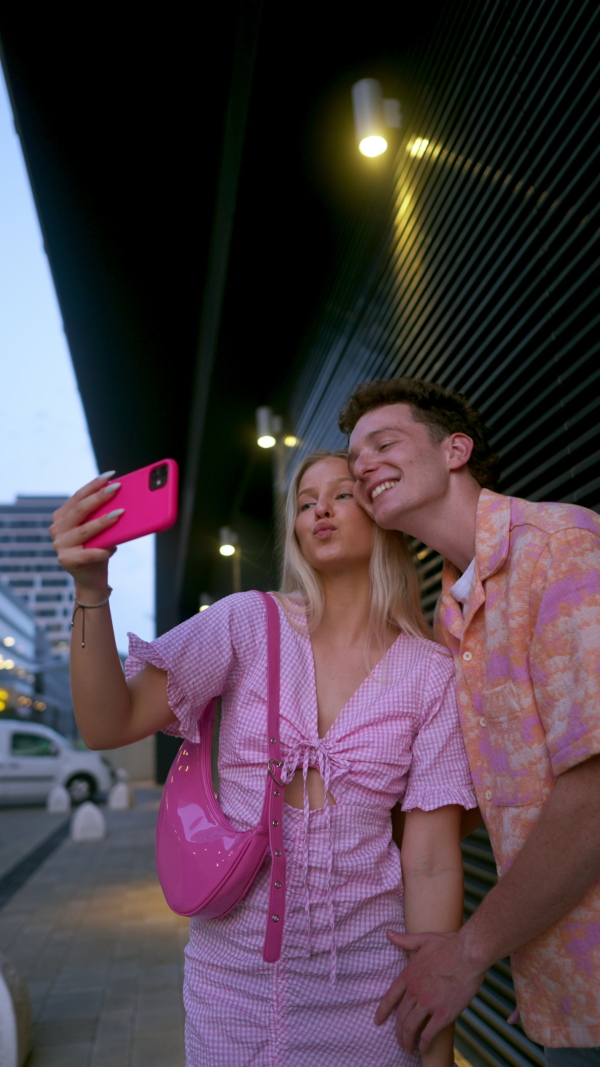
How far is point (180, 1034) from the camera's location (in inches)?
154

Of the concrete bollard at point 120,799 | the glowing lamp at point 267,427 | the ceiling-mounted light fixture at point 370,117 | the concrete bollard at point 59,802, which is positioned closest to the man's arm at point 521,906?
the ceiling-mounted light fixture at point 370,117

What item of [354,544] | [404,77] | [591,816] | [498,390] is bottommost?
[591,816]

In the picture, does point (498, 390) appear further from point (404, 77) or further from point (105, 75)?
point (105, 75)

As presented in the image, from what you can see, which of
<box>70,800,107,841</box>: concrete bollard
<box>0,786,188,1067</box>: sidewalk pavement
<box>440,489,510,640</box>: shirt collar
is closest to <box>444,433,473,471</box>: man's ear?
<box>440,489,510,640</box>: shirt collar

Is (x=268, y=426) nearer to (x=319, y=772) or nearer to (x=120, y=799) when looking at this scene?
(x=319, y=772)

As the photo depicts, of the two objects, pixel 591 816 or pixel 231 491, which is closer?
pixel 591 816

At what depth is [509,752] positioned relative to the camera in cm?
131

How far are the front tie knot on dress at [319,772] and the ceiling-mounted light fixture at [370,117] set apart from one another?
3.15m

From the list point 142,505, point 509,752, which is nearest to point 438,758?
point 509,752

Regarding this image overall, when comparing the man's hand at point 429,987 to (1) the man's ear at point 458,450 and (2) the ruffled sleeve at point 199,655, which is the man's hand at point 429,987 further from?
(1) the man's ear at point 458,450

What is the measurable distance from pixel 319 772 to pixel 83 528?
0.70 m

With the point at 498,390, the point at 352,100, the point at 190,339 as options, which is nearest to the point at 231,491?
the point at 190,339

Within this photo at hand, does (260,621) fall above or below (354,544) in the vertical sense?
below

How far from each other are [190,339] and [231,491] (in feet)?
7.40
